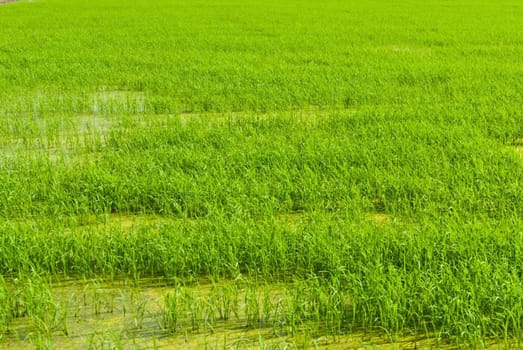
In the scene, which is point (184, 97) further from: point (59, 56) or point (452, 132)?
point (59, 56)

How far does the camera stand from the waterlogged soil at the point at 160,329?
305 centimetres

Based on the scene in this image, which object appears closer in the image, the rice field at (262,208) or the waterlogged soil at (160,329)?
the waterlogged soil at (160,329)

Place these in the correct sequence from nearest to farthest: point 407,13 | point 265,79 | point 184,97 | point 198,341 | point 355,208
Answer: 1. point 198,341
2. point 355,208
3. point 184,97
4. point 265,79
5. point 407,13

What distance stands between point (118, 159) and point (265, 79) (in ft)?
13.3

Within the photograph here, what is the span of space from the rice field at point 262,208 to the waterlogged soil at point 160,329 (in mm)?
10

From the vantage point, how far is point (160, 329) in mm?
3193

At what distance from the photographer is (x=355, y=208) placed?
15.0 feet

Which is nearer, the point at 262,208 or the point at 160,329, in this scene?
the point at 160,329

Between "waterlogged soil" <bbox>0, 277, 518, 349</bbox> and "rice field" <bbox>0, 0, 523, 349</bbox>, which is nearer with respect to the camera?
"waterlogged soil" <bbox>0, 277, 518, 349</bbox>

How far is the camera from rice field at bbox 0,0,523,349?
125 inches

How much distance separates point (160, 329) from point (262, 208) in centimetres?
151

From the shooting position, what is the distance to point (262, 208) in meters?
4.54

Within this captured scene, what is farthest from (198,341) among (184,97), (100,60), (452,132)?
(100,60)

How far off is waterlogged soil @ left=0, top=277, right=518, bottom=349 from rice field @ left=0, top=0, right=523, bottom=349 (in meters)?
0.01
